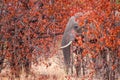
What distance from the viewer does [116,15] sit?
1148 centimetres

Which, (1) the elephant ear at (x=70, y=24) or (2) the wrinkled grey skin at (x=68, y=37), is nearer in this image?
(2) the wrinkled grey skin at (x=68, y=37)

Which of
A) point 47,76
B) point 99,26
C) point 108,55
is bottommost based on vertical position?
point 47,76

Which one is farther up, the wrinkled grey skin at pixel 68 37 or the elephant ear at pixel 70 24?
the elephant ear at pixel 70 24

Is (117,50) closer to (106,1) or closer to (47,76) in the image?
(106,1)

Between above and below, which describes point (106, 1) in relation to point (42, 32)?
above

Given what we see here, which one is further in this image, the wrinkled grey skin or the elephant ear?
the elephant ear

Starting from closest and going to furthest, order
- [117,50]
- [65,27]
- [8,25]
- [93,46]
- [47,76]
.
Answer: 1. [117,50]
2. [93,46]
3. [8,25]
4. [47,76]
5. [65,27]

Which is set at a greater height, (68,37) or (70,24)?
(70,24)

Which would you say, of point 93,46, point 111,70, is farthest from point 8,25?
point 111,70

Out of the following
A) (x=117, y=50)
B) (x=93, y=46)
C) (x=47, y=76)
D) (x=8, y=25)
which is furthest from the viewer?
(x=47, y=76)

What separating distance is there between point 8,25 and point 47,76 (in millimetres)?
2282

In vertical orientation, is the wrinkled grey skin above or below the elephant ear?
below

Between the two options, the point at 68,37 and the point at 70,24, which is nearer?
the point at 68,37

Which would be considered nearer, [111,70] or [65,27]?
[111,70]
